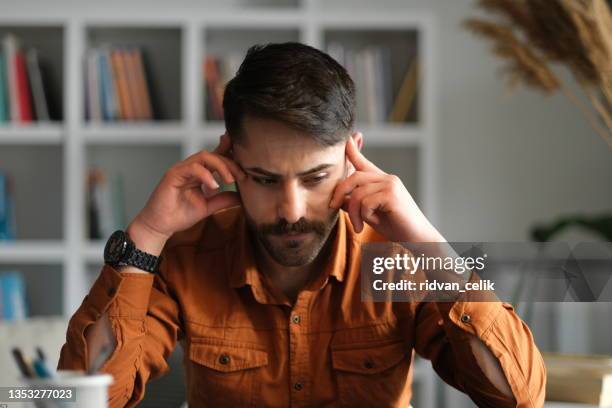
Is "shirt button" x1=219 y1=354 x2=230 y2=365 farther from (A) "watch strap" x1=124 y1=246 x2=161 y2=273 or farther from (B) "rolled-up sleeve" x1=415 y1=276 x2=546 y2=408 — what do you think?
(B) "rolled-up sleeve" x1=415 y1=276 x2=546 y2=408

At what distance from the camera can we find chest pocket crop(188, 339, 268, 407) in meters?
1.46

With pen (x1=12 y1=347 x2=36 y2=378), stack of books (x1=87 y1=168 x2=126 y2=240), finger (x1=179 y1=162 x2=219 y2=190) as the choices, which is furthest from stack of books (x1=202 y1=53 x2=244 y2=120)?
pen (x1=12 y1=347 x2=36 y2=378)

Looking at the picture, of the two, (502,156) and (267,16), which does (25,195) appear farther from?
(502,156)

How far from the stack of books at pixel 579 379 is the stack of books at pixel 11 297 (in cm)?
220

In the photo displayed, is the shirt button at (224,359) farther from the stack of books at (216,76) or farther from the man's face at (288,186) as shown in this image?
the stack of books at (216,76)

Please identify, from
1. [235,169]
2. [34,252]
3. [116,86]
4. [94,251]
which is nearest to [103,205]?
[94,251]

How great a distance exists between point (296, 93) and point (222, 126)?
1.73m

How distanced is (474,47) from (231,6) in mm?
961

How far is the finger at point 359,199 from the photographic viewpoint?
137 cm

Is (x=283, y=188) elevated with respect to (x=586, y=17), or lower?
lower

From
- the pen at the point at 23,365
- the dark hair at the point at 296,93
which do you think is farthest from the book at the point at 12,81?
the pen at the point at 23,365

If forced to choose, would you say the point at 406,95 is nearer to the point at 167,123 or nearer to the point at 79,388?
the point at 167,123

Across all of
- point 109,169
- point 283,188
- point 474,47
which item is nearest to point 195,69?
point 109,169

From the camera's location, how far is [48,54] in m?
3.28
